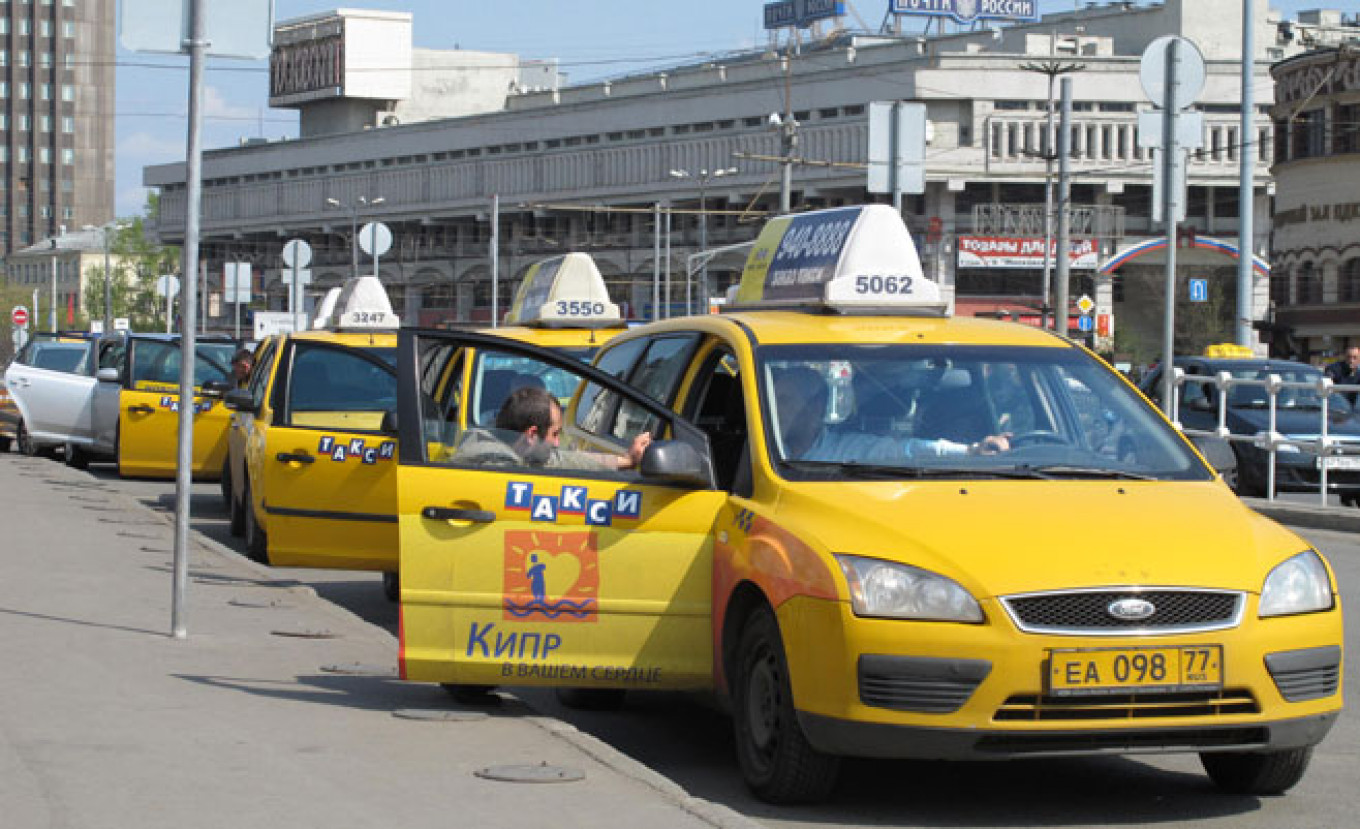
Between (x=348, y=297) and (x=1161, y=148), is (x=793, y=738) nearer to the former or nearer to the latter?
(x=348, y=297)

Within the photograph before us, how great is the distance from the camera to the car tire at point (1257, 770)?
7.28 m

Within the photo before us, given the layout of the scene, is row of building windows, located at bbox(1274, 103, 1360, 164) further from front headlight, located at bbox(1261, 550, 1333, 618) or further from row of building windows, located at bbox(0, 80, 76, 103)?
row of building windows, located at bbox(0, 80, 76, 103)

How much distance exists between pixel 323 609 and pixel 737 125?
9092 centimetres

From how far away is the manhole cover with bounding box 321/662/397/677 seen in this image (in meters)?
9.35

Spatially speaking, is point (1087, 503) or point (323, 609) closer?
point (1087, 503)

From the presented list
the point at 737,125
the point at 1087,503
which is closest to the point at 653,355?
the point at 1087,503

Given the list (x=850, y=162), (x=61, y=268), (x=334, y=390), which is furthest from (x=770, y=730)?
(x=61, y=268)

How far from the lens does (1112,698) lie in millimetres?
6672

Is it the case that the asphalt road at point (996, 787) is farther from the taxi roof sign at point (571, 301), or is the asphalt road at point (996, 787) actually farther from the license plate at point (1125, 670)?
the taxi roof sign at point (571, 301)

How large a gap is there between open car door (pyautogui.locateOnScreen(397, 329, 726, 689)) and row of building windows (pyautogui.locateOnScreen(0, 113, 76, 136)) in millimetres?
188935

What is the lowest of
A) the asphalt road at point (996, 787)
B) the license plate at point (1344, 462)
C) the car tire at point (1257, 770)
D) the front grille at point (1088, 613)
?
the asphalt road at point (996, 787)

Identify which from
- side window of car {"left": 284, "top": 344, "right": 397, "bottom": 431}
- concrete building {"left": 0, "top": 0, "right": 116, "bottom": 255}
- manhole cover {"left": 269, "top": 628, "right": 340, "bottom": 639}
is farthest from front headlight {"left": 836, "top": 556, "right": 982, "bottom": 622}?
concrete building {"left": 0, "top": 0, "right": 116, "bottom": 255}

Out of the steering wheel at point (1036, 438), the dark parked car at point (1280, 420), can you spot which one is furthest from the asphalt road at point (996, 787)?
the dark parked car at point (1280, 420)

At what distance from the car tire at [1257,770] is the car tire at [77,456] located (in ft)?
74.4
